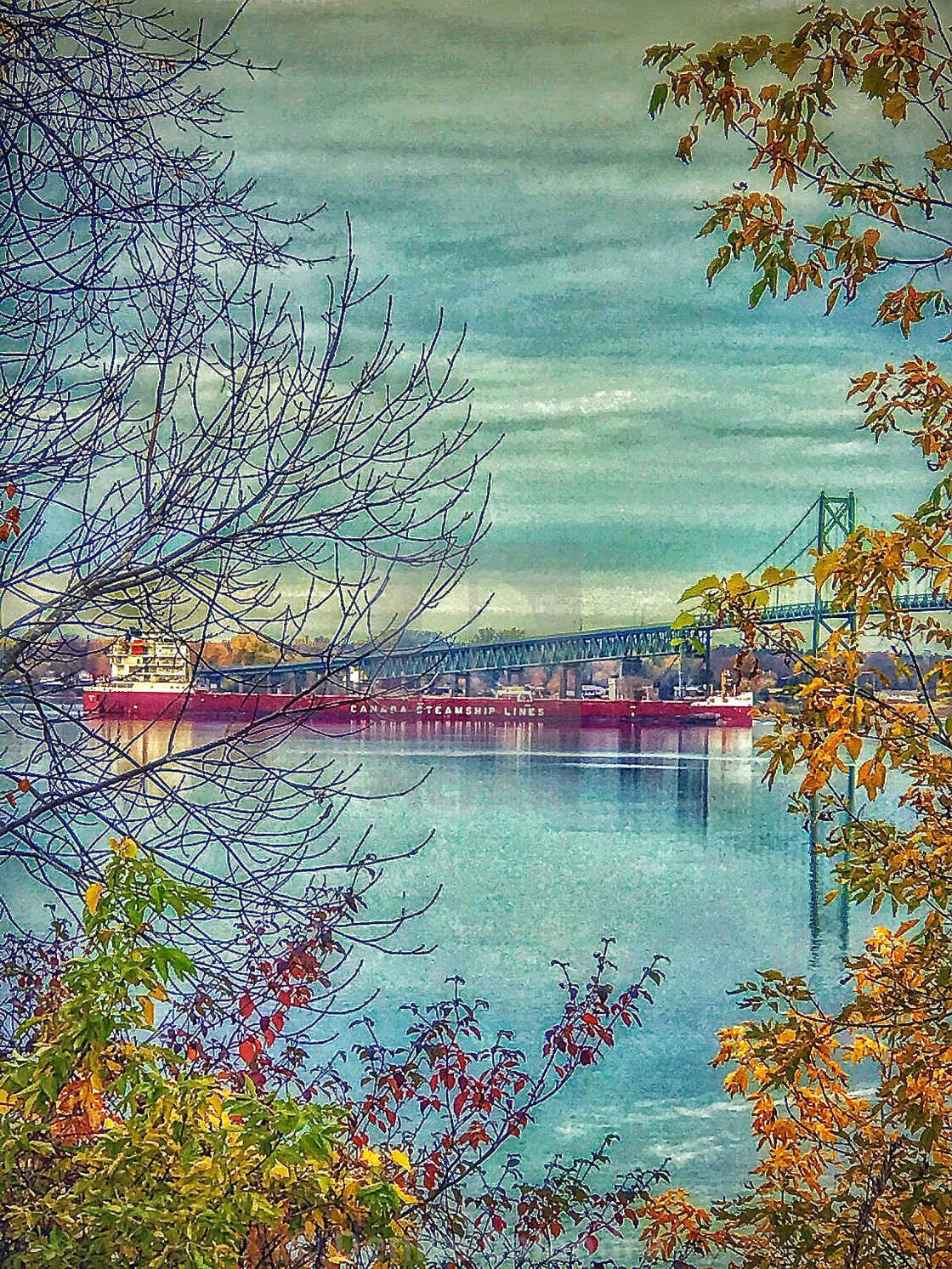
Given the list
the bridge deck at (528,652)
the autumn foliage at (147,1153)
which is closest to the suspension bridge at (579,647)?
the bridge deck at (528,652)

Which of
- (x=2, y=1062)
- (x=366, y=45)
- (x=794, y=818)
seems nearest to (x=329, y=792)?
(x=2, y=1062)

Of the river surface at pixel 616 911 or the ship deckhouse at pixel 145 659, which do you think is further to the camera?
the river surface at pixel 616 911

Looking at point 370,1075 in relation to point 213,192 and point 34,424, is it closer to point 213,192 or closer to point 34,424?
point 34,424

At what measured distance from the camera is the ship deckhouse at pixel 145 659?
6.93 feet

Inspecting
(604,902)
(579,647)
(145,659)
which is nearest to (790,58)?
(145,659)

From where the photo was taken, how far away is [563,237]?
855cm

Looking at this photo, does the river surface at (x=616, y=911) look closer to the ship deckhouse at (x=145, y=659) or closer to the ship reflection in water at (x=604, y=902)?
the ship reflection in water at (x=604, y=902)

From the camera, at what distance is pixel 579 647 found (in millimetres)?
8625

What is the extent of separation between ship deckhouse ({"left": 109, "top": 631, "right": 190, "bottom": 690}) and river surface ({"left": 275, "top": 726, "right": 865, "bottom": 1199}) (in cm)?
32

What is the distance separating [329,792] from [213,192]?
3.49 ft

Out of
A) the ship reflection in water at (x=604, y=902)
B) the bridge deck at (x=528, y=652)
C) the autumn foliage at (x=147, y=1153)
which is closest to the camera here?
the autumn foliage at (x=147, y=1153)

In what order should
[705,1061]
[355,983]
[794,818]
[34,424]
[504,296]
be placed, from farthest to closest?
[794,818] < [504,296] < [355,983] < [705,1061] < [34,424]

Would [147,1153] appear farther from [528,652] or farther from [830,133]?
[528,652]

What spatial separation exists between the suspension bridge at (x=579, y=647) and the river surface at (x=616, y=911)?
0.17m
